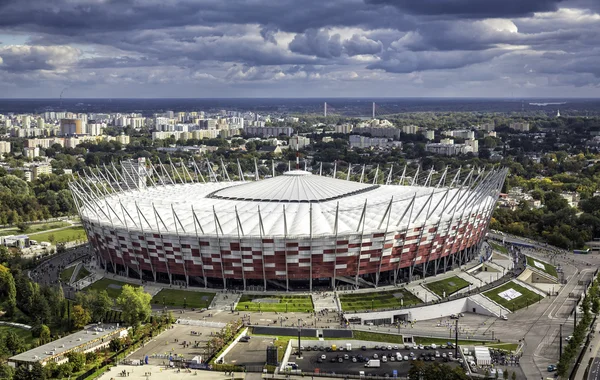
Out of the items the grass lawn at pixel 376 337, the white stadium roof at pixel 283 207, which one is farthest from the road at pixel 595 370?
the white stadium roof at pixel 283 207

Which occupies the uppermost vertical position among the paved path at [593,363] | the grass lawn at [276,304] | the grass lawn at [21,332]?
the grass lawn at [276,304]

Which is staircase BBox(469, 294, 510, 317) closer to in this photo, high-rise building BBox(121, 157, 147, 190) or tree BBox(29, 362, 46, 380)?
tree BBox(29, 362, 46, 380)

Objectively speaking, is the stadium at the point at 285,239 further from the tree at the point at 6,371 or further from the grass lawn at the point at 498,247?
the tree at the point at 6,371

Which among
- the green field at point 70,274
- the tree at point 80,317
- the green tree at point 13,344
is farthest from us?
the green field at point 70,274

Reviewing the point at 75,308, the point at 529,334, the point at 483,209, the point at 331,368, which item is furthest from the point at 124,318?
the point at 483,209

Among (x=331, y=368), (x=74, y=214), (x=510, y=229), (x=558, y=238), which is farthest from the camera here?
(x=74, y=214)

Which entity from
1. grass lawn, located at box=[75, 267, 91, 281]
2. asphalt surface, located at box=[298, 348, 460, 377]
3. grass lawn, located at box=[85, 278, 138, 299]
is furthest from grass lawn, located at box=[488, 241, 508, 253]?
grass lawn, located at box=[75, 267, 91, 281]

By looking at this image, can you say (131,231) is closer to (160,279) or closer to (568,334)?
(160,279)
